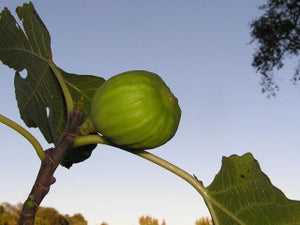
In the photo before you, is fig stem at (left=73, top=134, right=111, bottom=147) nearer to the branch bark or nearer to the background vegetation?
the branch bark

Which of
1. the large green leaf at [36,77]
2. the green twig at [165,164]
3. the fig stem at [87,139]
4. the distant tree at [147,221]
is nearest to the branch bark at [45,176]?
the fig stem at [87,139]

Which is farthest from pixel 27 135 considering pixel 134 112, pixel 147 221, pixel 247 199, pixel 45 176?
pixel 147 221

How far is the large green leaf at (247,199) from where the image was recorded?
0.86m

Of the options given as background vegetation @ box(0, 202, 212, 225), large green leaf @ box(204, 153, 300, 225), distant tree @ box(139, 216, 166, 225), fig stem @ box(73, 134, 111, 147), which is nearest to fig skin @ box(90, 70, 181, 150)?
fig stem @ box(73, 134, 111, 147)

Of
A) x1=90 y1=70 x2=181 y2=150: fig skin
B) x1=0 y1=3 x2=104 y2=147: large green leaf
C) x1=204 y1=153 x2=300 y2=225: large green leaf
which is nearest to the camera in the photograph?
x1=90 y1=70 x2=181 y2=150: fig skin

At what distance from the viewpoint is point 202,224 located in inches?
91.9

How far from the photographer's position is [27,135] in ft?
2.57

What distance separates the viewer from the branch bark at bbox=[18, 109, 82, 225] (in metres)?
0.74

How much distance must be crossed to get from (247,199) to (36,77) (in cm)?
58

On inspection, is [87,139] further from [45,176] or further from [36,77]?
[36,77]

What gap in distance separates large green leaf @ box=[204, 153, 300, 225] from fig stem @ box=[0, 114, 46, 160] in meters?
0.35

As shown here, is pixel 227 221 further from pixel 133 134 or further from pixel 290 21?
pixel 290 21

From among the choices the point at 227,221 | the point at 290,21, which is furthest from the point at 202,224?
the point at 290,21

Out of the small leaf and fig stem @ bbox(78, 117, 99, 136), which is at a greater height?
the small leaf
